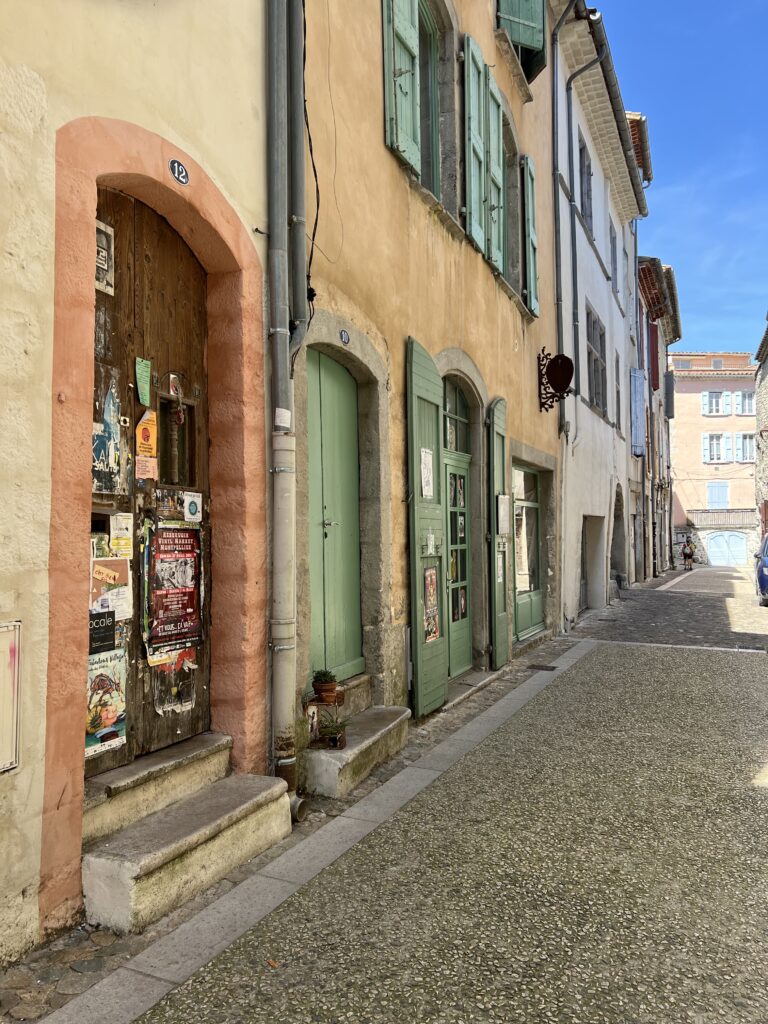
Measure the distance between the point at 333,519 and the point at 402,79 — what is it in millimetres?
3269

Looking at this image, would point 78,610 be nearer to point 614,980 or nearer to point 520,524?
point 614,980

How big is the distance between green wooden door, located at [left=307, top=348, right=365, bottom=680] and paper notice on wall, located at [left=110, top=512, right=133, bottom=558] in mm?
1409

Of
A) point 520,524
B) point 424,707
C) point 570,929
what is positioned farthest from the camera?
point 520,524

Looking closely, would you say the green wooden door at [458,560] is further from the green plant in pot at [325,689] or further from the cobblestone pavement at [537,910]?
the green plant in pot at [325,689]

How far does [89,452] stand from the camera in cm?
272

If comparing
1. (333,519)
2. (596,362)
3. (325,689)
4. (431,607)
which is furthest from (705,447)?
(325,689)

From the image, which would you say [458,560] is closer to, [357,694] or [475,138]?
[357,694]

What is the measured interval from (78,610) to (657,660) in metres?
6.82

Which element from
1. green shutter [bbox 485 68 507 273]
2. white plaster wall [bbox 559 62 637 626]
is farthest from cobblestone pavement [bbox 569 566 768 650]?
green shutter [bbox 485 68 507 273]

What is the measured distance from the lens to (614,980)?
2.35 m

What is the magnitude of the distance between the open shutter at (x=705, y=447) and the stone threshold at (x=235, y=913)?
1880 inches

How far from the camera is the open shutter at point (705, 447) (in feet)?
159

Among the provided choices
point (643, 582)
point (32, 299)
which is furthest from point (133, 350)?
point (643, 582)

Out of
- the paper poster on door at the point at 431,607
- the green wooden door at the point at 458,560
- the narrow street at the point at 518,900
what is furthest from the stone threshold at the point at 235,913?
the green wooden door at the point at 458,560
